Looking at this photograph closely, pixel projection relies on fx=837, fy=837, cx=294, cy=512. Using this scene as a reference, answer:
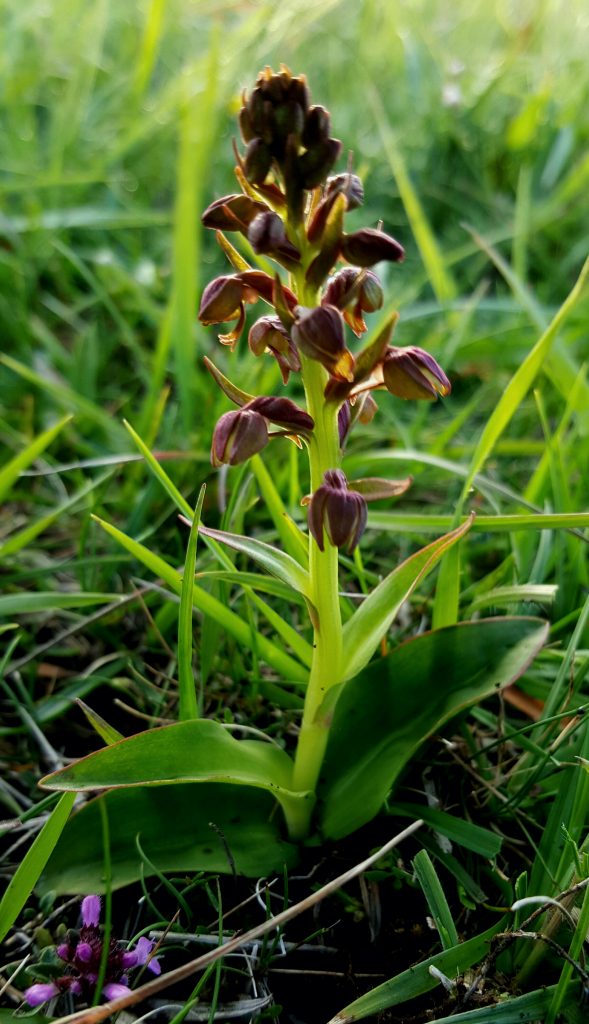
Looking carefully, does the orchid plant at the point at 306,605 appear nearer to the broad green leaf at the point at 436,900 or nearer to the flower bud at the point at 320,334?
the flower bud at the point at 320,334

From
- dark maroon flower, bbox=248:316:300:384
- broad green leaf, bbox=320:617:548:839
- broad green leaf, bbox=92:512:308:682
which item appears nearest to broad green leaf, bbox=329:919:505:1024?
broad green leaf, bbox=320:617:548:839

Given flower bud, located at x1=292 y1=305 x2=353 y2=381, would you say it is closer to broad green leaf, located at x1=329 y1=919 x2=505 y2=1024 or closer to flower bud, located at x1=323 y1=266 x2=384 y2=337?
flower bud, located at x1=323 y1=266 x2=384 y2=337

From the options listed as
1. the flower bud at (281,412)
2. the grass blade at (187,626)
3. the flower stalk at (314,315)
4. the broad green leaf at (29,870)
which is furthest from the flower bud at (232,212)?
Result: the broad green leaf at (29,870)

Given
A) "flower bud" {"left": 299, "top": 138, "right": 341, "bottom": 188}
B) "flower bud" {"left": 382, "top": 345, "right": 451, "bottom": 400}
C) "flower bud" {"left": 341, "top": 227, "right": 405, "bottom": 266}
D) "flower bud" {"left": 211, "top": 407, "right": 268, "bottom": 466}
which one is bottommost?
"flower bud" {"left": 211, "top": 407, "right": 268, "bottom": 466}

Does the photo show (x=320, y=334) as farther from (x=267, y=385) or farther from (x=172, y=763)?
(x=267, y=385)

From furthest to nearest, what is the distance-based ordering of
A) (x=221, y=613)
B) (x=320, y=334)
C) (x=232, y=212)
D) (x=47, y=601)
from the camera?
(x=47, y=601) → (x=221, y=613) → (x=232, y=212) → (x=320, y=334)

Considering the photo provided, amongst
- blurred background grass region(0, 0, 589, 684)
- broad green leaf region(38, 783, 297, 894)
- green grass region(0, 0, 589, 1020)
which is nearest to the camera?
broad green leaf region(38, 783, 297, 894)

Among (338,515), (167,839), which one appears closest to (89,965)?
(167,839)

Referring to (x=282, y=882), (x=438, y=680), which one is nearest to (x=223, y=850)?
(x=282, y=882)
